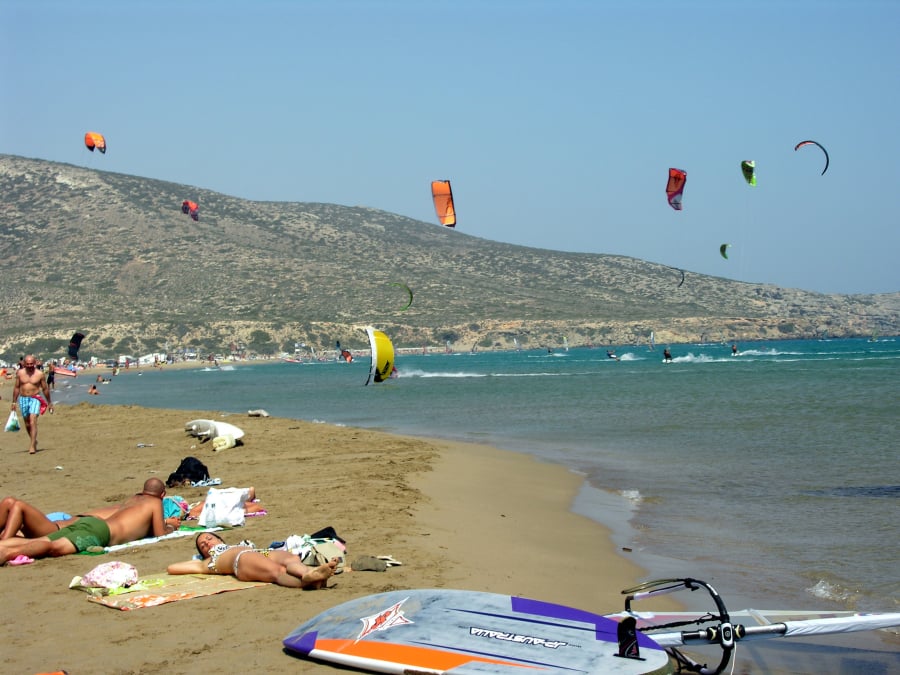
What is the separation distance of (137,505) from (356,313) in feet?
265

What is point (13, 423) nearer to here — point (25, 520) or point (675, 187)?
point (25, 520)

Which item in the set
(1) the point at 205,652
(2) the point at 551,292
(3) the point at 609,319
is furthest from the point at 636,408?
(2) the point at 551,292

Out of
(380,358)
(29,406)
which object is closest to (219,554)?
(380,358)

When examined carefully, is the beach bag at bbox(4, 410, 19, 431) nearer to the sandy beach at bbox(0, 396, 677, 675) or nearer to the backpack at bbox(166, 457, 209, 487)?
the sandy beach at bbox(0, 396, 677, 675)

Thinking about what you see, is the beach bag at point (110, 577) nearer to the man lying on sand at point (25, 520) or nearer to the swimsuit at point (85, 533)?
the swimsuit at point (85, 533)

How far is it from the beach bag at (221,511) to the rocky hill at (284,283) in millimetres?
64009

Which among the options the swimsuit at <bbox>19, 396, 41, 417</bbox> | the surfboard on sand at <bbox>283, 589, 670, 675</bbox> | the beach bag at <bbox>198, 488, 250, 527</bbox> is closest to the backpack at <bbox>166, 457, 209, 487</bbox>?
the beach bag at <bbox>198, 488, 250, 527</bbox>

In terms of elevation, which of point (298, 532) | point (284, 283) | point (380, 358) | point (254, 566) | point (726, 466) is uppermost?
point (284, 283)

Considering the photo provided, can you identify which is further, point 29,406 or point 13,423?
point 13,423

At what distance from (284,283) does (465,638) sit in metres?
91.5

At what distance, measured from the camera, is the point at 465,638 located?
4375 millimetres

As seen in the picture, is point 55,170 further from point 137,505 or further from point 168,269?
point 137,505

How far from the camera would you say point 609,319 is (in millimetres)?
104312

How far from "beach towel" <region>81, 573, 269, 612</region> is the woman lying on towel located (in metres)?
0.05
